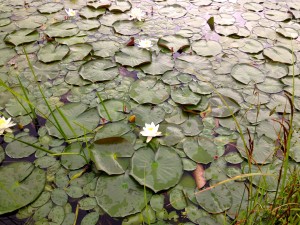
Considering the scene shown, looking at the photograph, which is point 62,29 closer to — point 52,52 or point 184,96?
point 52,52

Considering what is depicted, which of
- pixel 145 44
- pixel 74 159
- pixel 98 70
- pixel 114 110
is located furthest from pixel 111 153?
pixel 145 44

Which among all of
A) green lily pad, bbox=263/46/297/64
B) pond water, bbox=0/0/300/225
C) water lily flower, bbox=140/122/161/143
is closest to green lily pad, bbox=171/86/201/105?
pond water, bbox=0/0/300/225

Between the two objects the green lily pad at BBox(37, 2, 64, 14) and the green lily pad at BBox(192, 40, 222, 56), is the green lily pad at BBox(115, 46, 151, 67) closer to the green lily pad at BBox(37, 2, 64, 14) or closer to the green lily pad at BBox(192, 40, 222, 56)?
the green lily pad at BBox(192, 40, 222, 56)

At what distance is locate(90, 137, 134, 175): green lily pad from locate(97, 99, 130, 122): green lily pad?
0.65 ft

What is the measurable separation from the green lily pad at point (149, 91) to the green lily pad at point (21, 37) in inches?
42.1

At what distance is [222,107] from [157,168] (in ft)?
2.09

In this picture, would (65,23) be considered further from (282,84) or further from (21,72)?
(282,84)

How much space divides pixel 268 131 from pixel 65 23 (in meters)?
1.94

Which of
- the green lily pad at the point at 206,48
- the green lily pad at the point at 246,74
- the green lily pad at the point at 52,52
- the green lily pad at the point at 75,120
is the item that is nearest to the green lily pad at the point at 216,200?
the green lily pad at the point at 75,120

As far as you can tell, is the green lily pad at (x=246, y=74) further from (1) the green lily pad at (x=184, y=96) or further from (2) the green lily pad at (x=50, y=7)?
(2) the green lily pad at (x=50, y=7)

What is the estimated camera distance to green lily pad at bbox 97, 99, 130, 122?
5.39ft

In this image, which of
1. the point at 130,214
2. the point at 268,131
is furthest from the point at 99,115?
the point at 268,131

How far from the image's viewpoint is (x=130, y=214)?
1.21m

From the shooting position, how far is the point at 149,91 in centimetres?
179
